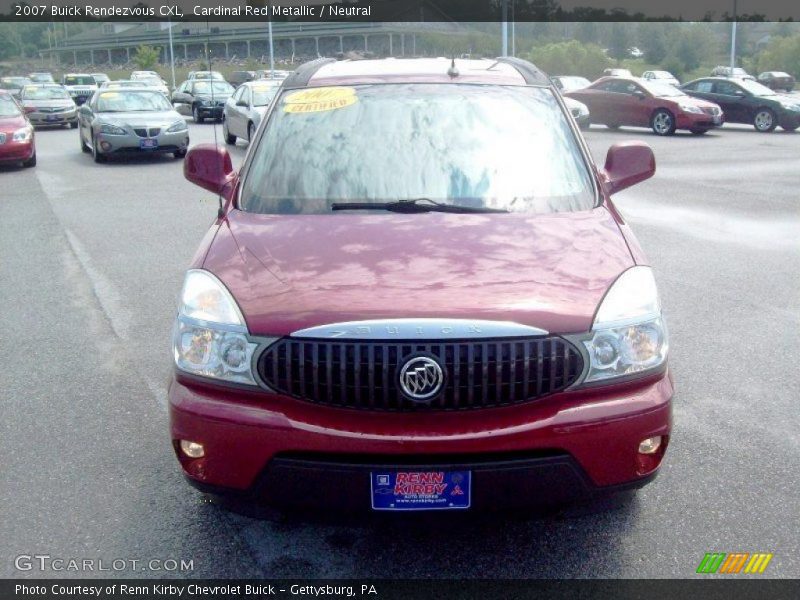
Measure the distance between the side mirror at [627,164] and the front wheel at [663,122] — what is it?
20742 mm

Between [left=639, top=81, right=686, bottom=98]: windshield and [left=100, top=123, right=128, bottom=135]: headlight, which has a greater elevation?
[left=639, top=81, right=686, bottom=98]: windshield

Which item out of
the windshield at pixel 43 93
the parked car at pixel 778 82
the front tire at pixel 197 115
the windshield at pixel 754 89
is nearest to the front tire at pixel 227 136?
the front tire at pixel 197 115

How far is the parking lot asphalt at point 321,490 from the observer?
3.45 m

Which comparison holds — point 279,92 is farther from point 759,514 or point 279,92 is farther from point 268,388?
point 759,514

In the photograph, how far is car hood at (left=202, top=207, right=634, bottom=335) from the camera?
124 inches

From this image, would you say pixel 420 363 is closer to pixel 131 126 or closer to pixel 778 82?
pixel 131 126

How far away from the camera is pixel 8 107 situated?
18453 millimetres

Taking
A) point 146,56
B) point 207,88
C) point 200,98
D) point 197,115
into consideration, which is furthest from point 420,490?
point 146,56

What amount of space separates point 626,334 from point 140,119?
17056 millimetres

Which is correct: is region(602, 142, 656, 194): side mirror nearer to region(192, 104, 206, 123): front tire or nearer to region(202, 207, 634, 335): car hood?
region(202, 207, 634, 335): car hood

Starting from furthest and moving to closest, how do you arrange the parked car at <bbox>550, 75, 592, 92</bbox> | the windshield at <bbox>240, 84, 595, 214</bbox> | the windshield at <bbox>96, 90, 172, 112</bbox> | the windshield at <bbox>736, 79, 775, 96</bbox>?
the parked car at <bbox>550, 75, 592, 92</bbox>, the windshield at <bbox>736, 79, 775, 96</bbox>, the windshield at <bbox>96, 90, 172, 112</bbox>, the windshield at <bbox>240, 84, 595, 214</bbox>

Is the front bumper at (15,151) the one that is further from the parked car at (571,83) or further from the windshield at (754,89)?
the windshield at (754,89)

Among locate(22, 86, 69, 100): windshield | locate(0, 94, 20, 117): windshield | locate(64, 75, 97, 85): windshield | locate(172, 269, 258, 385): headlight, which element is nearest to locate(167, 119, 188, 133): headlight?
locate(0, 94, 20, 117): windshield

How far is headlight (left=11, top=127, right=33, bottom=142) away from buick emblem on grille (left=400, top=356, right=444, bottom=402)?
1634 cm
